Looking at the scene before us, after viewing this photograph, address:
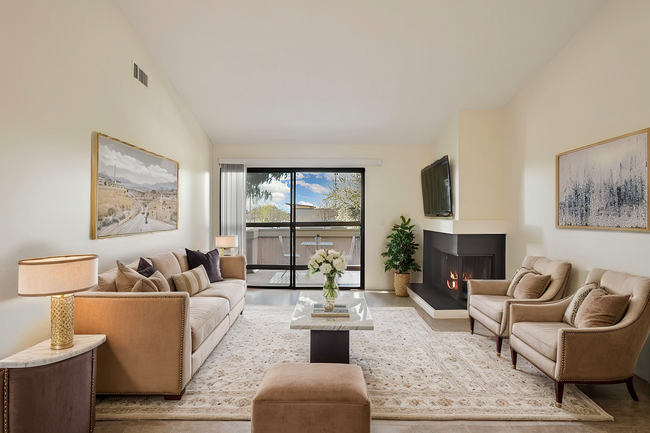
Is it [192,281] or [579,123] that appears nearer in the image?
[579,123]

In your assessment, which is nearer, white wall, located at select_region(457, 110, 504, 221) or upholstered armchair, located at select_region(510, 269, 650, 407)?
upholstered armchair, located at select_region(510, 269, 650, 407)

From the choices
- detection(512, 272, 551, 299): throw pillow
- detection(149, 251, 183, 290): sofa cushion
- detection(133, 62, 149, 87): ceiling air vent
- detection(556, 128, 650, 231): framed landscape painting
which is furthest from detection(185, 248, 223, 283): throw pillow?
detection(556, 128, 650, 231): framed landscape painting

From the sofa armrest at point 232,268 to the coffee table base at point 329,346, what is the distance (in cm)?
215

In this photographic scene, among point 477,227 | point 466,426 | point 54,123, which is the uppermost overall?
point 54,123

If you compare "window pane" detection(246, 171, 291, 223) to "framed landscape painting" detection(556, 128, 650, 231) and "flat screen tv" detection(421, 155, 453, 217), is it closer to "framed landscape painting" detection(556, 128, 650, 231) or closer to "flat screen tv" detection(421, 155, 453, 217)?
"flat screen tv" detection(421, 155, 453, 217)

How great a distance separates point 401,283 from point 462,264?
1216 millimetres

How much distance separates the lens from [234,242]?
5340 millimetres

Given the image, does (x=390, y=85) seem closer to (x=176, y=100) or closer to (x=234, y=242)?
(x=176, y=100)

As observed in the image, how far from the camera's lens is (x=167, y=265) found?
3.74 m

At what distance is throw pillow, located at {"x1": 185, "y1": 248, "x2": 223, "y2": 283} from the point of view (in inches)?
171

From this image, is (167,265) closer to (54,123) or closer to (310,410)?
(54,123)

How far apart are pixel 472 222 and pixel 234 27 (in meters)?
3.66

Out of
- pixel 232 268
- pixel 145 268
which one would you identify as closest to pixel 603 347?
pixel 145 268

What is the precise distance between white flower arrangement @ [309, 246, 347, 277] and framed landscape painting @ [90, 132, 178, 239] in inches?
75.4
